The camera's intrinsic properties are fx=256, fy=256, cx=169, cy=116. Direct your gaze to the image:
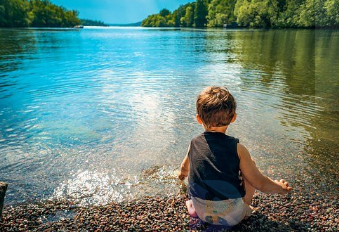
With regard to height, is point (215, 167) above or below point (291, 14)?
below

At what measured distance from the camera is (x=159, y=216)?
4.19 metres

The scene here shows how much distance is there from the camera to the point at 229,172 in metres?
3.29

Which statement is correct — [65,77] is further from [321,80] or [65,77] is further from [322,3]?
[322,3]

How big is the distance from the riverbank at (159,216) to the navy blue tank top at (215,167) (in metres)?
0.66

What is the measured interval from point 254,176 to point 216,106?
1088 mm

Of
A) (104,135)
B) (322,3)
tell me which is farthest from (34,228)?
(322,3)

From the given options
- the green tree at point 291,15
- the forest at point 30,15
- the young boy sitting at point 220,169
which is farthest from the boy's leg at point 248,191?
the forest at point 30,15

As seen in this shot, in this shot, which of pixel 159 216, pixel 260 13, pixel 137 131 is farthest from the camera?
pixel 260 13

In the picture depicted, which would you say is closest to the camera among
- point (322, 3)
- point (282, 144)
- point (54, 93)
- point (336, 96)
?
point (282, 144)

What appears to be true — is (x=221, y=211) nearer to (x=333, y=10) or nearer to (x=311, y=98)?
(x=311, y=98)

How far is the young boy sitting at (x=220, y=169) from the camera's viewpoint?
3.21 meters

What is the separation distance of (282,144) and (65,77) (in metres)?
14.7

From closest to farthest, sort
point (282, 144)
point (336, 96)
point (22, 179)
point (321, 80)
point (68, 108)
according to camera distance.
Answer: point (22, 179) < point (282, 144) < point (68, 108) < point (336, 96) < point (321, 80)

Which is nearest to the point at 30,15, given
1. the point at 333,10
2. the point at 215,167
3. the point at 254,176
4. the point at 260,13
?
the point at 260,13
